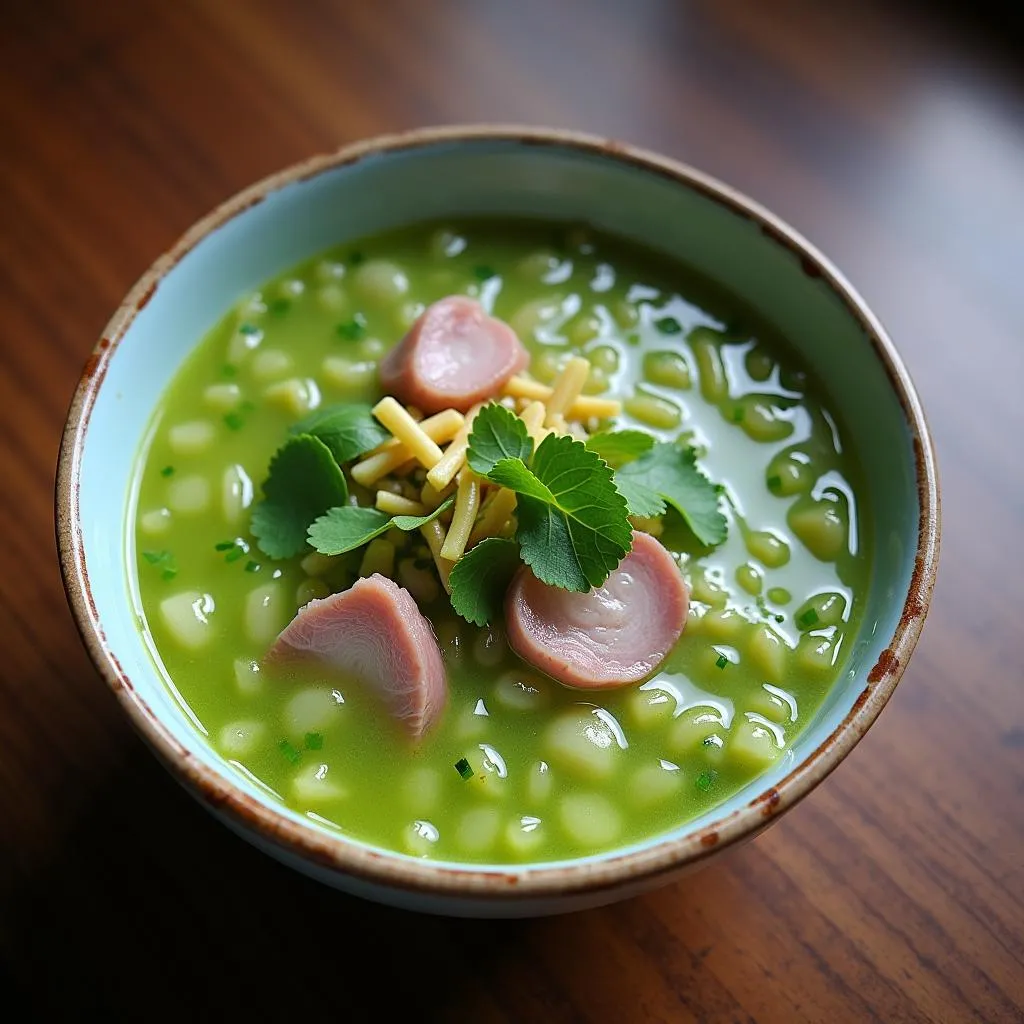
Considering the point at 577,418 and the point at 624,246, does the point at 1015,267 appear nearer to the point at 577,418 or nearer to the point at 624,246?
the point at 624,246

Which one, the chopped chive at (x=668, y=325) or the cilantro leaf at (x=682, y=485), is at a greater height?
the chopped chive at (x=668, y=325)

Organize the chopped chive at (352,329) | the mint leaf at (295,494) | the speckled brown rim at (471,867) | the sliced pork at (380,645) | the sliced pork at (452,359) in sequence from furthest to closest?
the chopped chive at (352,329), the sliced pork at (452,359), the mint leaf at (295,494), the sliced pork at (380,645), the speckled brown rim at (471,867)

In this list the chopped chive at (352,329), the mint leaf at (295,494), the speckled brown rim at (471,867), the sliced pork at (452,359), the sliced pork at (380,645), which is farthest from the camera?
the chopped chive at (352,329)

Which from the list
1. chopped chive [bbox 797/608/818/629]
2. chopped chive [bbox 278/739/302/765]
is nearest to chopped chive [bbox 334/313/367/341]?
chopped chive [bbox 278/739/302/765]

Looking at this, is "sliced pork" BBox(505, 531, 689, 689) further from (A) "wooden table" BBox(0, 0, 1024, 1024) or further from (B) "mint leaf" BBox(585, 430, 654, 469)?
(A) "wooden table" BBox(0, 0, 1024, 1024)

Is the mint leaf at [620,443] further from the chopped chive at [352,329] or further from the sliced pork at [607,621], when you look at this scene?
the chopped chive at [352,329]

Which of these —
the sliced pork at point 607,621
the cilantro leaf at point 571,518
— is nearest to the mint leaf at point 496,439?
the cilantro leaf at point 571,518

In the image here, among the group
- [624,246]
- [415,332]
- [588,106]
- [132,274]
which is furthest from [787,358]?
[132,274]
